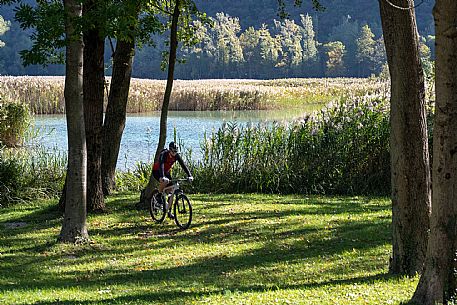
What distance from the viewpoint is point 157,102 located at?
35000 mm

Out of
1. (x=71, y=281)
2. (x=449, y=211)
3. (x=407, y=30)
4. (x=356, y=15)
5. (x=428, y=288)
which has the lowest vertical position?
(x=71, y=281)

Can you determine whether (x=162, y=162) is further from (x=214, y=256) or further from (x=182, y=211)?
(x=214, y=256)

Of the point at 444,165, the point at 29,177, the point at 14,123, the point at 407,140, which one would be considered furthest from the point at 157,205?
the point at 14,123

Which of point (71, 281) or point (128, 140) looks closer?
point (71, 281)

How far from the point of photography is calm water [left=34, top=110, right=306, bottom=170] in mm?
21323

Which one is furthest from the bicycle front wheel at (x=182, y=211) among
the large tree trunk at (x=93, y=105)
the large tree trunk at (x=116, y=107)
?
the large tree trunk at (x=116, y=107)

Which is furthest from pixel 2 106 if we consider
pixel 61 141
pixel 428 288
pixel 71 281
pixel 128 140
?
pixel 428 288

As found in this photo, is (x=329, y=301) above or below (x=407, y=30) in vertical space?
below

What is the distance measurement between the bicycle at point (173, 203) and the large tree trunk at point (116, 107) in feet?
10.3

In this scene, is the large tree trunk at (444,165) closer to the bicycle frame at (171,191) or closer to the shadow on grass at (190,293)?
the shadow on grass at (190,293)

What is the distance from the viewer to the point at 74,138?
11703 millimetres

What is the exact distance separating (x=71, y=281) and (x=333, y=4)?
92.7 metres

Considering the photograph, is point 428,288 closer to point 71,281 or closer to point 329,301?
point 329,301

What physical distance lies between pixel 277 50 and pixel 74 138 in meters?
82.1
